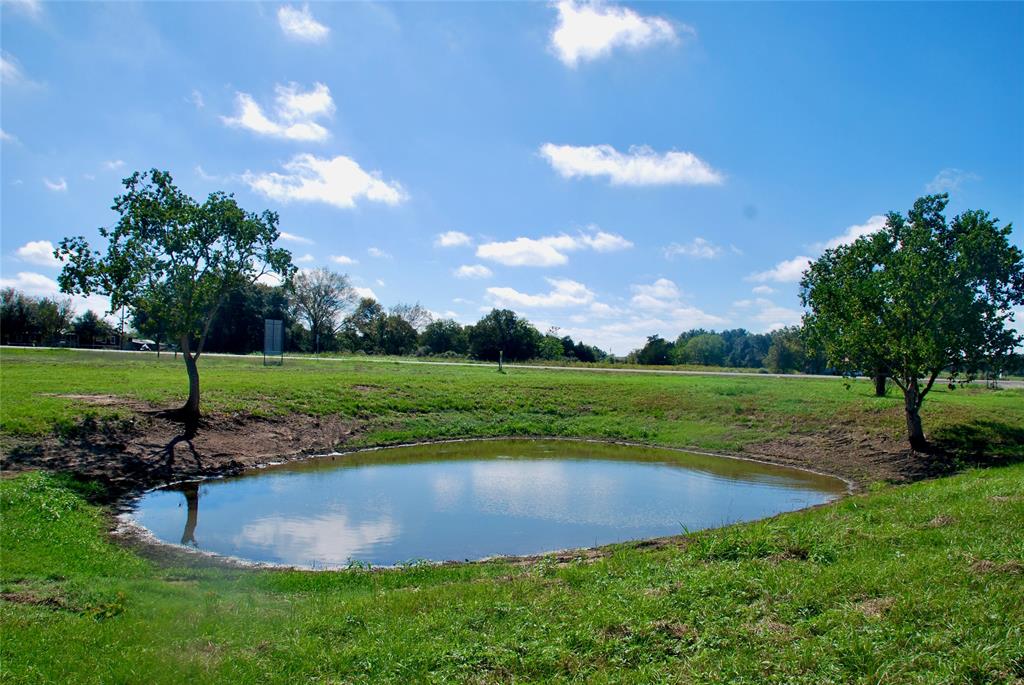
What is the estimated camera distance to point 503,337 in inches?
3597

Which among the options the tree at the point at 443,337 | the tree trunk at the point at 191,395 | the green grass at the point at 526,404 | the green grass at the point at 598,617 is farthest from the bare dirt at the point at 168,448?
the tree at the point at 443,337

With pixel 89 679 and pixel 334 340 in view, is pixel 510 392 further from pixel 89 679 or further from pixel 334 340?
pixel 334 340

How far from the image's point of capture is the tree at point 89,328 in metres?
90.8

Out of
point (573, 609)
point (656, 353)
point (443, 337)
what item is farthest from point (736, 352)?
point (573, 609)

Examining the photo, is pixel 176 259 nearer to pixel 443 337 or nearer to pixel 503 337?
pixel 503 337

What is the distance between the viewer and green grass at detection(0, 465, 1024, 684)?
598 centimetres

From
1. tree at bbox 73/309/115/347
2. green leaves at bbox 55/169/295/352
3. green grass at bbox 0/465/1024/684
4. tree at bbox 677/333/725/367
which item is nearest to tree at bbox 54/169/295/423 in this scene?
green leaves at bbox 55/169/295/352

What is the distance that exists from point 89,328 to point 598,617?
103 metres

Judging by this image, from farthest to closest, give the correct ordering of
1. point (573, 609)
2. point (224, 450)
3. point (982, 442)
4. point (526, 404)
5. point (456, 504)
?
point (526, 404) < point (982, 442) < point (224, 450) < point (456, 504) < point (573, 609)

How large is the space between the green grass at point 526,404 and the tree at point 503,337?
51.8m

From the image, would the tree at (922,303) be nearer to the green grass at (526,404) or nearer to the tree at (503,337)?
the green grass at (526,404)

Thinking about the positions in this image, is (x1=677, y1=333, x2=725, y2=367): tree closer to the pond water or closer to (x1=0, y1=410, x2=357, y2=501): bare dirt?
the pond water

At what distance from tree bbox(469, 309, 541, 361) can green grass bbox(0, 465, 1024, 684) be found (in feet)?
263

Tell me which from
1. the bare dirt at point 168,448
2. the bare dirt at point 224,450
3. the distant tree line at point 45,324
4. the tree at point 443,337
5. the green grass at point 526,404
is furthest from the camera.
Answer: the tree at point 443,337
